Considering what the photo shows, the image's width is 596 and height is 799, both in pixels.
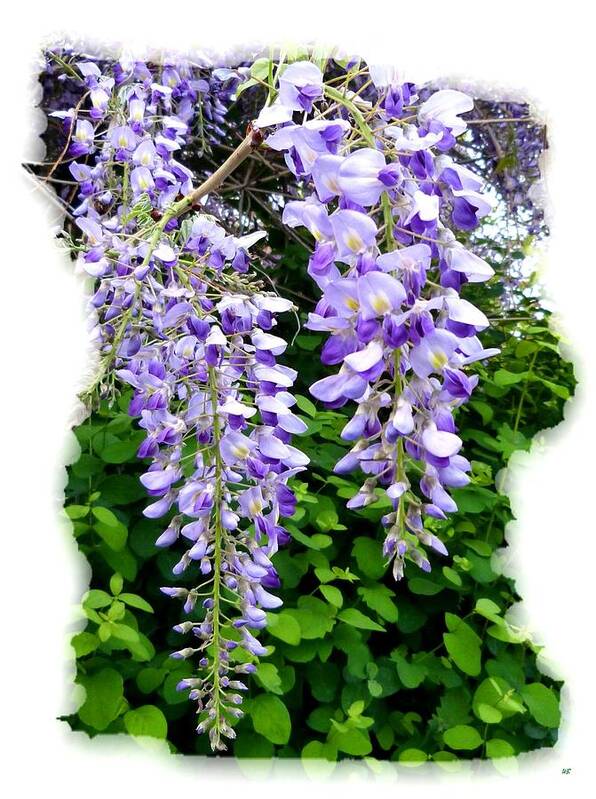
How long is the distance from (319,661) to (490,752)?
46 centimetres

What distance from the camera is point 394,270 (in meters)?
0.88

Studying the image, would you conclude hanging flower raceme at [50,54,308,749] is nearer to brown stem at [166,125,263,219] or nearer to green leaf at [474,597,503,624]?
brown stem at [166,125,263,219]

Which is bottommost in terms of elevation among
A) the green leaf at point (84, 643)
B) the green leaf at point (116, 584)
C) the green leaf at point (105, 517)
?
the green leaf at point (84, 643)

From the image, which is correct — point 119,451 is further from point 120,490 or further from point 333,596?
point 333,596

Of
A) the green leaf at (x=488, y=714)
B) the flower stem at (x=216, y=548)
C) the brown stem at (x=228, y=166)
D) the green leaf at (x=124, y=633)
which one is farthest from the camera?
the green leaf at (x=488, y=714)

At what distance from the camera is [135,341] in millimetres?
1537

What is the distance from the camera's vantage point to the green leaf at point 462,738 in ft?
5.41

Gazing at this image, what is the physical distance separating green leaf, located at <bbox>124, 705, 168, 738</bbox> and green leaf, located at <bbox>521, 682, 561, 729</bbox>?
898 mm

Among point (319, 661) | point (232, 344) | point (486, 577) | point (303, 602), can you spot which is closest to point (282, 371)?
point (232, 344)

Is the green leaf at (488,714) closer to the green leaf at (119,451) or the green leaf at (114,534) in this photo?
the green leaf at (114,534)

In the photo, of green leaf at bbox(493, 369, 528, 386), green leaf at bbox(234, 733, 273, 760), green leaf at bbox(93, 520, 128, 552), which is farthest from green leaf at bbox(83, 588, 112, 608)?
green leaf at bbox(493, 369, 528, 386)

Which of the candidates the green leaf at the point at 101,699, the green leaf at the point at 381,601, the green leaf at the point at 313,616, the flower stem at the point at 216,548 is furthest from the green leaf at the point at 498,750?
the green leaf at the point at 101,699

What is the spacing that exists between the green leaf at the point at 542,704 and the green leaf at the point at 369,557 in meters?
0.47

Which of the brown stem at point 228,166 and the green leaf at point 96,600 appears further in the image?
the green leaf at point 96,600
